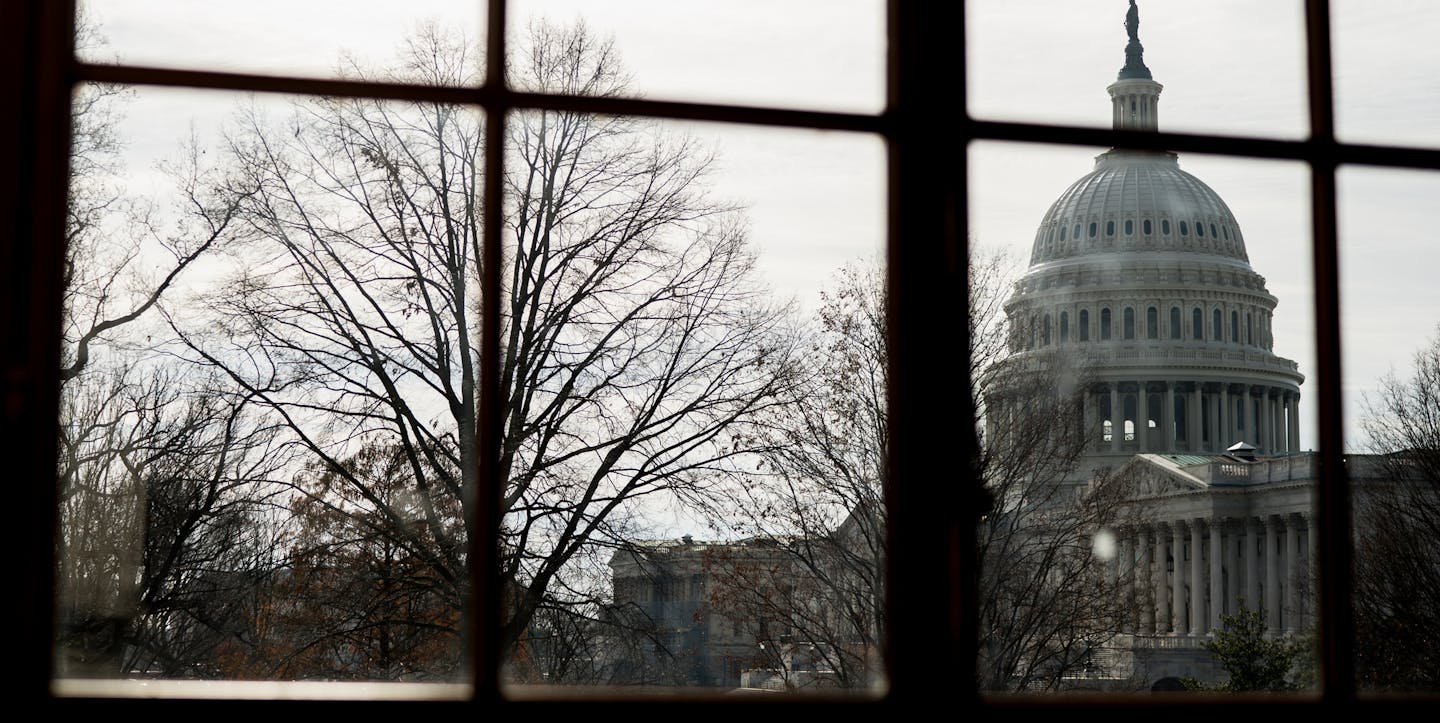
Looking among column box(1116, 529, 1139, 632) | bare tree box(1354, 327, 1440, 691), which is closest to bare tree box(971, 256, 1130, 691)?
column box(1116, 529, 1139, 632)

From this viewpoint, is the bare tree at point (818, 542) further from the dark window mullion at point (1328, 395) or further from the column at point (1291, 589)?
the column at point (1291, 589)

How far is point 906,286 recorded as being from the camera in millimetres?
1501

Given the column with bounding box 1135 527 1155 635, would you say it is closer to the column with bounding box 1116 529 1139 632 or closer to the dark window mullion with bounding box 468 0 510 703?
the column with bounding box 1116 529 1139 632

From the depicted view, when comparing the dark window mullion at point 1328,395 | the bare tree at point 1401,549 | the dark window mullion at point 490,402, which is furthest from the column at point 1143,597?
the dark window mullion at point 490,402

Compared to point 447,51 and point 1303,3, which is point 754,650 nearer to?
point 447,51

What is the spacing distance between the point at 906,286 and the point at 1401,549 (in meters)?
30.4

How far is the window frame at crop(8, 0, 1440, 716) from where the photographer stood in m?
1.29

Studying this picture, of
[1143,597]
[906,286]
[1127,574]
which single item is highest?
[906,286]

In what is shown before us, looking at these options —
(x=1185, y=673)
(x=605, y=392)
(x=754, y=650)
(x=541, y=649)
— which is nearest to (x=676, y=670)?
(x=541, y=649)

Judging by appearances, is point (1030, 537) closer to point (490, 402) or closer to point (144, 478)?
point (144, 478)

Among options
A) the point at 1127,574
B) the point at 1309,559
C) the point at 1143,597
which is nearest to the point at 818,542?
the point at 1127,574

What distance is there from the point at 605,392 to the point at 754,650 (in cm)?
710

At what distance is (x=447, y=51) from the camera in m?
18.4

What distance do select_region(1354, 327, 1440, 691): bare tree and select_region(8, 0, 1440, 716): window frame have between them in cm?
2514
